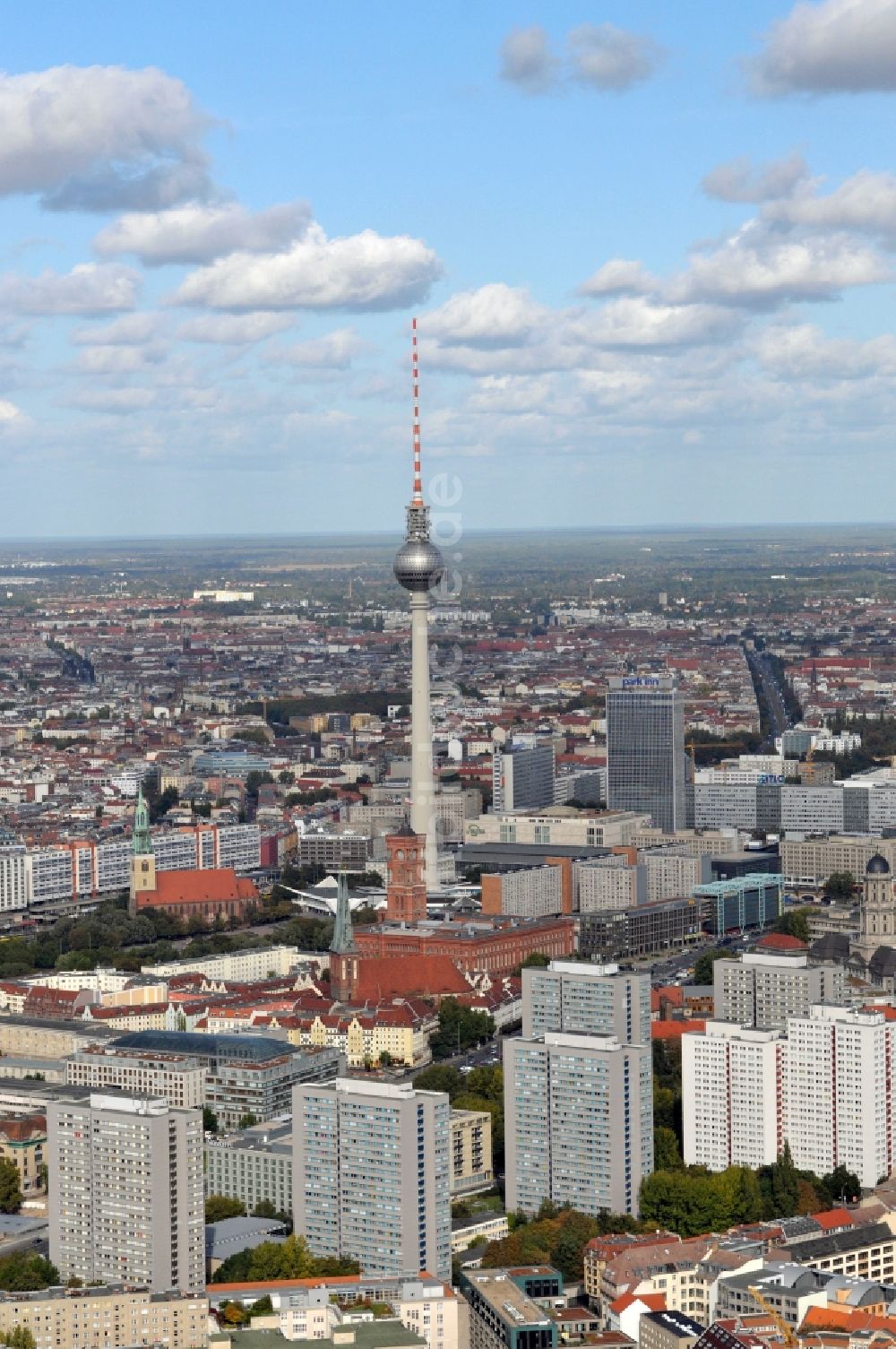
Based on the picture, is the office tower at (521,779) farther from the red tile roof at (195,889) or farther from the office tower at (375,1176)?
the office tower at (375,1176)

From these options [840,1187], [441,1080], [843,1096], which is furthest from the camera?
[441,1080]

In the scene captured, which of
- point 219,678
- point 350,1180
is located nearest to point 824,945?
point 350,1180

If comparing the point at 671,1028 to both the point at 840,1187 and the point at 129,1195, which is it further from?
the point at 129,1195

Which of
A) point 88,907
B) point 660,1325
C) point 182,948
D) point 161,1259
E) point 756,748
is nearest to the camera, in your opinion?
point 660,1325

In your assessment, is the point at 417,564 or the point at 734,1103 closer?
the point at 734,1103

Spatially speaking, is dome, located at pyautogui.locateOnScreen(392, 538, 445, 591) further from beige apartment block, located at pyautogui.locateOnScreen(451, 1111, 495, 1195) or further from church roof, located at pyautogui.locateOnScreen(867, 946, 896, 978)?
beige apartment block, located at pyautogui.locateOnScreen(451, 1111, 495, 1195)

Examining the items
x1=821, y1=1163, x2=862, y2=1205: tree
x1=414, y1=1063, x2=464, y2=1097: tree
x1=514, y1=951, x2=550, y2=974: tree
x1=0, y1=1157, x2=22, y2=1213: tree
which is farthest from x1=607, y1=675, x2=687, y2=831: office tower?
x1=0, y1=1157, x2=22, y2=1213: tree

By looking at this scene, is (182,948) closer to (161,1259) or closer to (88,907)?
(88,907)

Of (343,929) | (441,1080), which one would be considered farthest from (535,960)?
(441,1080)

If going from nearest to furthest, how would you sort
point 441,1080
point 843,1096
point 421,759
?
point 843,1096 → point 441,1080 → point 421,759
